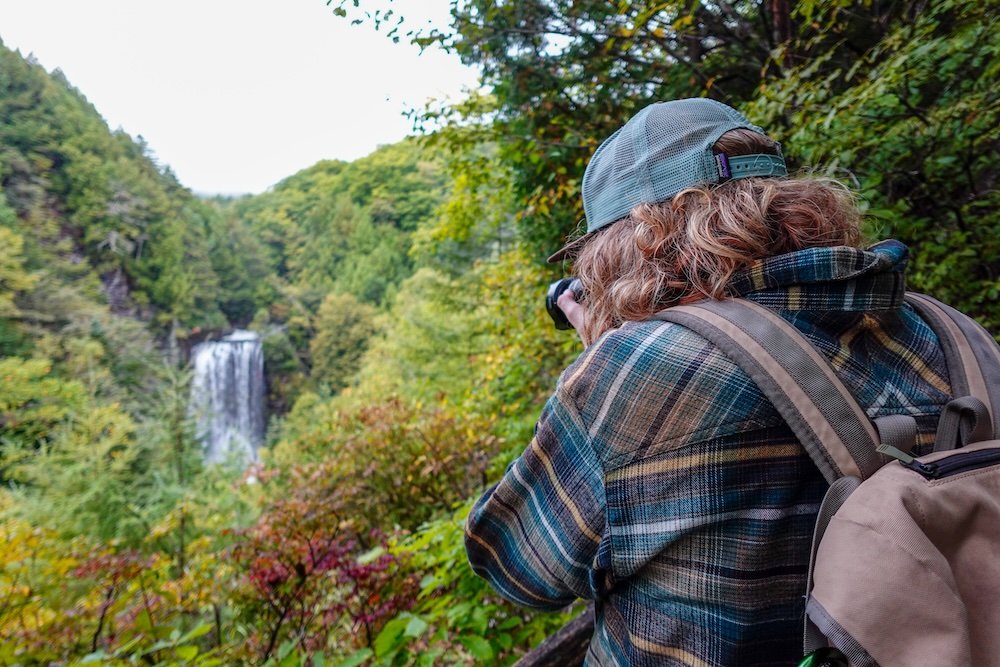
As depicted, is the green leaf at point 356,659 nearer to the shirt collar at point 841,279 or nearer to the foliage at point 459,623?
the foliage at point 459,623

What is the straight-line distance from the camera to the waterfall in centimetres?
2545

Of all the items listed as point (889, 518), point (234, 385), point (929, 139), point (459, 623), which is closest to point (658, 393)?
point (889, 518)

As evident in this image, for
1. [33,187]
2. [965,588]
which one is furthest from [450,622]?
[33,187]

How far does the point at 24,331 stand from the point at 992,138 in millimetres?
26966

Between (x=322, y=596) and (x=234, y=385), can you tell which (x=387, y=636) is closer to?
(x=322, y=596)

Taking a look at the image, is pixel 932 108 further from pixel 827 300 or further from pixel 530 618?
pixel 530 618

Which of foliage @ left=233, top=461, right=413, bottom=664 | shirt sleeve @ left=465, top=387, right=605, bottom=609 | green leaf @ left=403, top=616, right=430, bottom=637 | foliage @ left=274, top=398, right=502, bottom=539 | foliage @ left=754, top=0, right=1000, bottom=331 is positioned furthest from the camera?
foliage @ left=274, top=398, right=502, bottom=539

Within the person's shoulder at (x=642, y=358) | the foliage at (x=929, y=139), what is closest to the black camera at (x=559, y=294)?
the person's shoulder at (x=642, y=358)

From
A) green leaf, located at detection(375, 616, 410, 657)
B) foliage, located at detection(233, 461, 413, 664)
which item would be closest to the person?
green leaf, located at detection(375, 616, 410, 657)

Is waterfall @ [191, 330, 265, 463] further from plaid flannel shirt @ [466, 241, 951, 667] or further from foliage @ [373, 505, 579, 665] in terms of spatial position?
plaid flannel shirt @ [466, 241, 951, 667]

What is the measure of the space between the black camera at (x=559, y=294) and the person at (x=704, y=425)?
245 millimetres

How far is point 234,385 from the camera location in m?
27.8

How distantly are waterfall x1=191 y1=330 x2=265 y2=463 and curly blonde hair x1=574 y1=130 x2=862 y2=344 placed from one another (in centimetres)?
2704

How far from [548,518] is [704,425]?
32 centimetres
